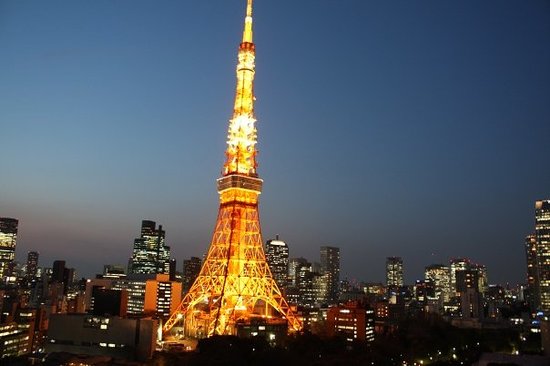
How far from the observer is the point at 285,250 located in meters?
109

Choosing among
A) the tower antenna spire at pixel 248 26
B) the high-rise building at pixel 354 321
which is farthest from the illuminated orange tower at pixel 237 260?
the high-rise building at pixel 354 321

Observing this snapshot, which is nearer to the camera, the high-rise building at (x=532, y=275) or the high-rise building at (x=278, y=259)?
the high-rise building at (x=532, y=275)

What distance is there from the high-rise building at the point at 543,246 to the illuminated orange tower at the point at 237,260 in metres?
51.3

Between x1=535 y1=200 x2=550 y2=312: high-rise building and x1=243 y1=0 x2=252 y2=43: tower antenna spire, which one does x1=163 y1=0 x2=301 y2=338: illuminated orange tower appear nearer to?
x1=243 y1=0 x2=252 y2=43: tower antenna spire

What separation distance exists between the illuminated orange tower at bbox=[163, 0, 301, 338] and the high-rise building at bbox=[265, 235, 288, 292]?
68539 millimetres

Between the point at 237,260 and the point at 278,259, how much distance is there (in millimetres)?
74801

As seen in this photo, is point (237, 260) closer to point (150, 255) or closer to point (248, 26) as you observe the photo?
point (248, 26)

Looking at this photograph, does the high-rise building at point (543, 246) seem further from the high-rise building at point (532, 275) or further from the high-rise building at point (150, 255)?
the high-rise building at point (150, 255)

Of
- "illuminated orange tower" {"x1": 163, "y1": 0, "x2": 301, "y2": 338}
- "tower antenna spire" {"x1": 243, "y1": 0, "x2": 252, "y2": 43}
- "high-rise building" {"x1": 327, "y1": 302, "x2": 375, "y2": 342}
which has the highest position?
"tower antenna spire" {"x1": 243, "y1": 0, "x2": 252, "y2": 43}

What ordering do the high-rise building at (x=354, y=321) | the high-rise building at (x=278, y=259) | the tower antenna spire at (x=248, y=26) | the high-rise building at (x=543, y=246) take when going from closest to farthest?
the tower antenna spire at (x=248, y=26)
the high-rise building at (x=354, y=321)
the high-rise building at (x=543, y=246)
the high-rise building at (x=278, y=259)

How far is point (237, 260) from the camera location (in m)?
33.2

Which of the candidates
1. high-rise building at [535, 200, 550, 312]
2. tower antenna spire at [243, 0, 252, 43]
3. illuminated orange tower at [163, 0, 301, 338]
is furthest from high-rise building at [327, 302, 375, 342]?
high-rise building at [535, 200, 550, 312]

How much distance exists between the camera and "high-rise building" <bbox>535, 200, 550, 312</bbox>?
70.5 metres

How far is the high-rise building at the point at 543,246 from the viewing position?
70.5 metres
